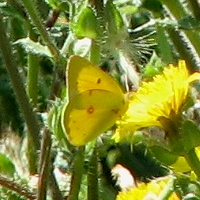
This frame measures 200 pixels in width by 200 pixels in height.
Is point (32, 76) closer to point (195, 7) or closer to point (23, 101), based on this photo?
point (23, 101)

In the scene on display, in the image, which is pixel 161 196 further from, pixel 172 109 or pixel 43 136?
pixel 43 136

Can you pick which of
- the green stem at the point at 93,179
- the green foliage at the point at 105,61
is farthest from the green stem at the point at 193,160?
the green stem at the point at 93,179

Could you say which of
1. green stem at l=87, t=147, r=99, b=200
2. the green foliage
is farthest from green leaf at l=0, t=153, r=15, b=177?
green stem at l=87, t=147, r=99, b=200

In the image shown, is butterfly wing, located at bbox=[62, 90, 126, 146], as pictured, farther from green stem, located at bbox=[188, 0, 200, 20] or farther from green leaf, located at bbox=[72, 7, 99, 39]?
green stem, located at bbox=[188, 0, 200, 20]

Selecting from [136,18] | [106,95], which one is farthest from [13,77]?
[136,18]

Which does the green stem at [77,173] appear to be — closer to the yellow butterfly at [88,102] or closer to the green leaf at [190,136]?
the yellow butterfly at [88,102]

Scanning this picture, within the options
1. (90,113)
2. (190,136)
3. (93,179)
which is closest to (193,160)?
(190,136)
